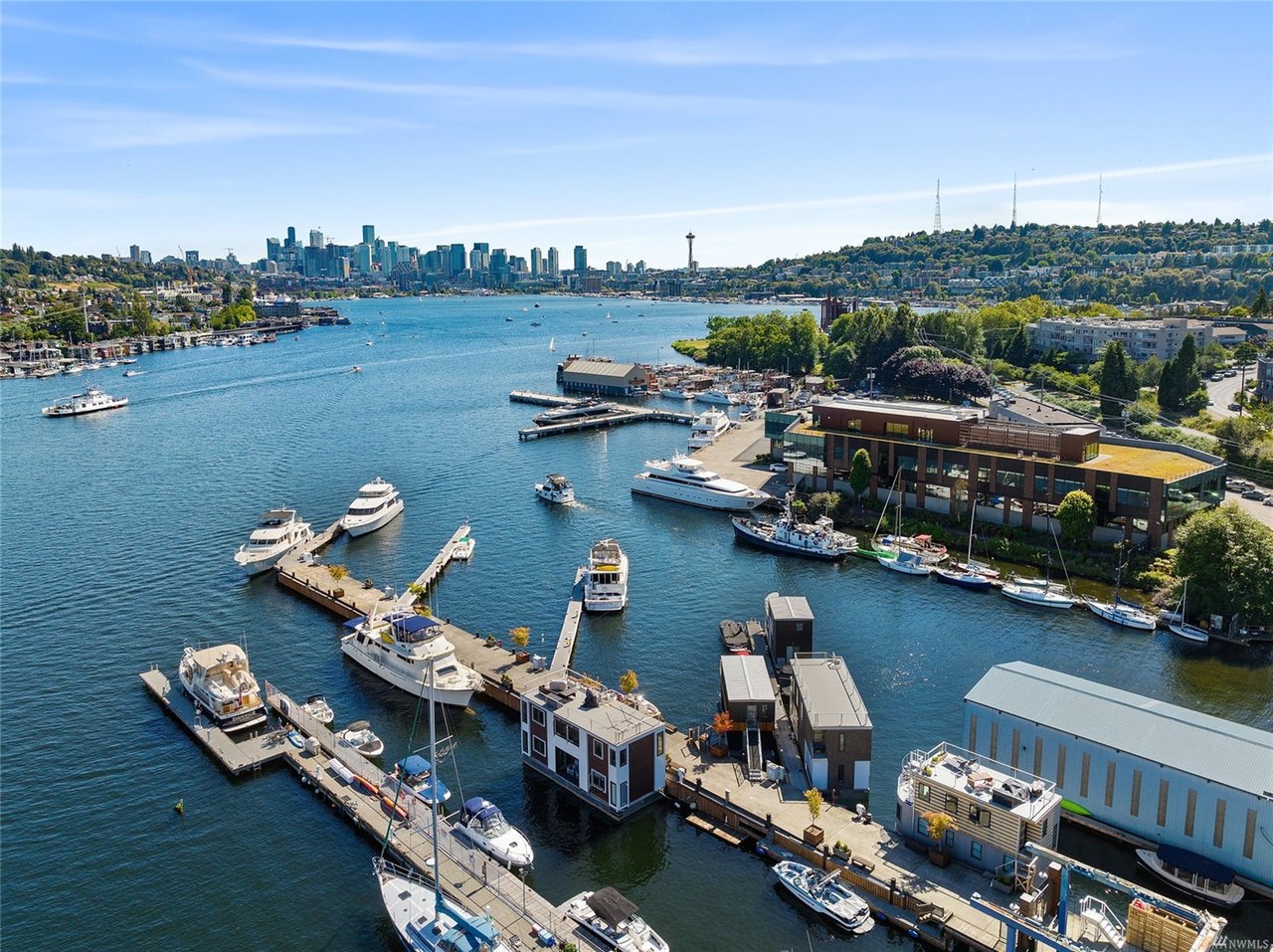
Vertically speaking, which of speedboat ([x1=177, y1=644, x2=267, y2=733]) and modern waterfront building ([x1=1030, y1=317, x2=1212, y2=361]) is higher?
modern waterfront building ([x1=1030, y1=317, x2=1212, y2=361])

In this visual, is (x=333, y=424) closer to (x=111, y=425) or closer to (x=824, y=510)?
(x=111, y=425)

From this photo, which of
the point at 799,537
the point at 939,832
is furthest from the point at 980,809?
the point at 799,537

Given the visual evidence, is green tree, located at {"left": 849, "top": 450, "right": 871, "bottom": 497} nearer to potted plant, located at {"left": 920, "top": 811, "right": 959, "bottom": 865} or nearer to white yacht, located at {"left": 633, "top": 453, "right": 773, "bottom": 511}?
white yacht, located at {"left": 633, "top": 453, "right": 773, "bottom": 511}

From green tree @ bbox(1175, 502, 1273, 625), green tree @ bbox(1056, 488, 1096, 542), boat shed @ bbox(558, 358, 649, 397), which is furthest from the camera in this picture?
boat shed @ bbox(558, 358, 649, 397)

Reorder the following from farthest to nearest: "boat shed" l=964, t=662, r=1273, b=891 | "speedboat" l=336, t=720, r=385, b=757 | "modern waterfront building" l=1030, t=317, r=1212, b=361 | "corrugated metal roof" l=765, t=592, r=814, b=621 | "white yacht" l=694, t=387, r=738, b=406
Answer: "modern waterfront building" l=1030, t=317, r=1212, b=361 < "white yacht" l=694, t=387, r=738, b=406 < "corrugated metal roof" l=765, t=592, r=814, b=621 < "speedboat" l=336, t=720, r=385, b=757 < "boat shed" l=964, t=662, r=1273, b=891

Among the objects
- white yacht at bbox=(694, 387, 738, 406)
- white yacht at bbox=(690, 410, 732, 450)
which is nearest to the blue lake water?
white yacht at bbox=(690, 410, 732, 450)

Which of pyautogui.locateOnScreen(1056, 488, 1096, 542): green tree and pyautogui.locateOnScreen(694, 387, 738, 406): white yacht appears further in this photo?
pyautogui.locateOnScreen(694, 387, 738, 406): white yacht

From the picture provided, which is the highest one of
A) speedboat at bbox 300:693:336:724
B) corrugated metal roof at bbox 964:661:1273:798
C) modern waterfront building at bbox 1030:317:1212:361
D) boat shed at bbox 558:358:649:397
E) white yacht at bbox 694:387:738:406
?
modern waterfront building at bbox 1030:317:1212:361

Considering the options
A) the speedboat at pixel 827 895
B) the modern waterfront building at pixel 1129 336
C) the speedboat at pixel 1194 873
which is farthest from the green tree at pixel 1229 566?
the modern waterfront building at pixel 1129 336
